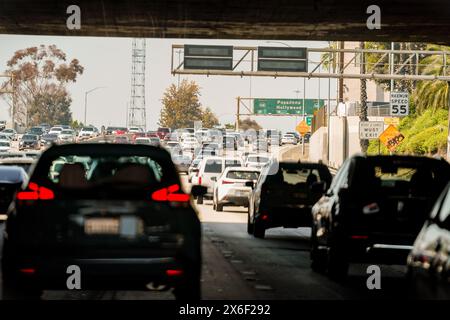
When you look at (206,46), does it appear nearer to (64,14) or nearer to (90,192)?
(64,14)

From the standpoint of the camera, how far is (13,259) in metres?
10.3

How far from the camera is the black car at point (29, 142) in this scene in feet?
328

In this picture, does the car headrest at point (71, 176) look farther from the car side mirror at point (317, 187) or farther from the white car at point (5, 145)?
the white car at point (5, 145)

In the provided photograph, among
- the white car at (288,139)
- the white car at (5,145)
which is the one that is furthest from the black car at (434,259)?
the white car at (288,139)

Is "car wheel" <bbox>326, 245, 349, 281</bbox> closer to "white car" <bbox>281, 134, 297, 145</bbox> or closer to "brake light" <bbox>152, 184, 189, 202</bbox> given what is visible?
"brake light" <bbox>152, 184, 189, 202</bbox>

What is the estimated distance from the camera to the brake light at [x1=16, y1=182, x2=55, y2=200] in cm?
1035

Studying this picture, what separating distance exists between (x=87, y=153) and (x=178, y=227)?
1.12 metres

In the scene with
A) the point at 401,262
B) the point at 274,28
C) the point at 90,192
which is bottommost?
the point at 401,262

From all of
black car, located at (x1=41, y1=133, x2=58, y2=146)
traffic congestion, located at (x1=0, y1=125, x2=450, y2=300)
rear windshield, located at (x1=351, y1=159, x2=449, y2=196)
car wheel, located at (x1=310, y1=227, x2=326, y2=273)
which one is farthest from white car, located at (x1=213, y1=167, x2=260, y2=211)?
black car, located at (x1=41, y1=133, x2=58, y2=146)

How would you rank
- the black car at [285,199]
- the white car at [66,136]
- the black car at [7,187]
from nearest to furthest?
the black car at [285,199], the black car at [7,187], the white car at [66,136]

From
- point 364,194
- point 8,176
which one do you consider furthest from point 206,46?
point 364,194

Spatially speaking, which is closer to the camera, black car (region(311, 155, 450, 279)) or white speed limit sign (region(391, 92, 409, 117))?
black car (region(311, 155, 450, 279))

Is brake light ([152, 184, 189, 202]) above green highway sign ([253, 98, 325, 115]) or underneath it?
underneath

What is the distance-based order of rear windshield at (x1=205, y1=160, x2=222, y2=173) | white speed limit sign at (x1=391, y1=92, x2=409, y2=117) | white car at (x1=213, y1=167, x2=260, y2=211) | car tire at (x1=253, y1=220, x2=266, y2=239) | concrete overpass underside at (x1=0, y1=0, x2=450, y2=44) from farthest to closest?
white speed limit sign at (x1=391, y1=92, x2=409, y2=117) < rear windshield at (x1=205, y1=160, x2=222, y2=173) < white car at (x1=213, y1=167, x2=260, y2=211) < concrete overpass underside at (x1=0, y1=0, x2=450, y2=44) < car tire at (x1=253, y1=220, x2=266, y2=239)
